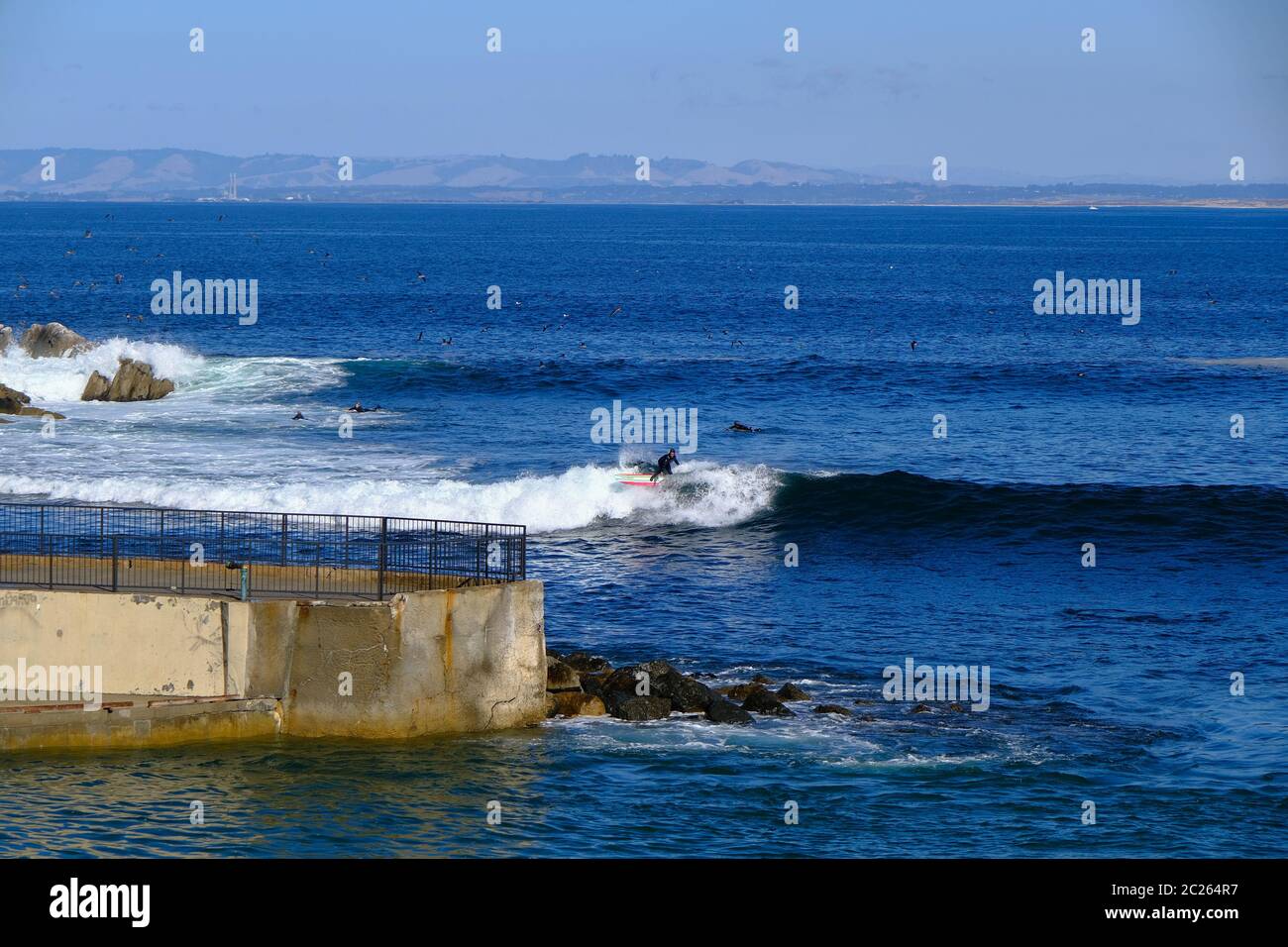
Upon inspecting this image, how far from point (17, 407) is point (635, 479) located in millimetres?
24223

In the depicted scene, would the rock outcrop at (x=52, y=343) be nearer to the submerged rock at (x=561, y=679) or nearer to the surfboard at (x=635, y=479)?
the surfboard at (x=635, y=479)

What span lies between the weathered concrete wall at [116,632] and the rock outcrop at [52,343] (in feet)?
153

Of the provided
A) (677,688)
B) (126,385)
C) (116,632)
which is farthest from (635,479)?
(126,385)

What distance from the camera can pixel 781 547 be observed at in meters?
41.6

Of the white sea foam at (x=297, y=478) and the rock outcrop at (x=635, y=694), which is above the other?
the white sea foam at (x=297, y=478)

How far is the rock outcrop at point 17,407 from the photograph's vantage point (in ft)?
185

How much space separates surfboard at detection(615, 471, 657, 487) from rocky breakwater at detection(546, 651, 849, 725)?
18.5 m

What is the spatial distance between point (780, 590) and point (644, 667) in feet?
32.1

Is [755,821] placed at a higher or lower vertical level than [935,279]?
lower

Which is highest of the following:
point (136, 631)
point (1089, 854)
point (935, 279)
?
point (935, 279)

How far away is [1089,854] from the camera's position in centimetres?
2062

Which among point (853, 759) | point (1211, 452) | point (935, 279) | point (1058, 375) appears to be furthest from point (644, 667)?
point (935, 279)

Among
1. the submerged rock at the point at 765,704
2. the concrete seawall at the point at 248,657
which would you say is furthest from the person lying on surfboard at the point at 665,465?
the concrete seawall at the point at 248,657
